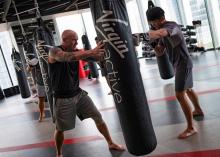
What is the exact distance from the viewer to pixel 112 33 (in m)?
2.69

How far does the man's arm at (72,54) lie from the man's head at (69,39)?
19 cm

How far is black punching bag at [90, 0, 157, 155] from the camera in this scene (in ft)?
8.82

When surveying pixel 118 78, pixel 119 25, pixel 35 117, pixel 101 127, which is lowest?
pixel 35 117

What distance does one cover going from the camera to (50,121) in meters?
6.89

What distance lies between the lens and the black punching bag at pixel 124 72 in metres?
2.69

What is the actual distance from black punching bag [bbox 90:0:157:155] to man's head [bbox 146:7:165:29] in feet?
3.31

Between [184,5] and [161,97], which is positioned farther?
[184,5]

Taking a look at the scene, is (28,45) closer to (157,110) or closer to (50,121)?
(50,121)

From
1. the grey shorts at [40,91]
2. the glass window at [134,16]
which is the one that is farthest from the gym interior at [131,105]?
the glass window at [134,16]

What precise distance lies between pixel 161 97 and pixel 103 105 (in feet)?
4.63

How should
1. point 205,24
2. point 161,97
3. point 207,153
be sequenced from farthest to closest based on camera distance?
point 205,24 → point 161,97 → point 207,153

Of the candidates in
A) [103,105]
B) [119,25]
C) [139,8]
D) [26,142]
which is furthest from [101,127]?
[139,8]

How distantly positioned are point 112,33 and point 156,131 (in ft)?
6.99

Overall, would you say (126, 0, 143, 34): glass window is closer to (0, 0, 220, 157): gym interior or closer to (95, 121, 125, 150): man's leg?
(0, 0, 220, 157): gym interior
